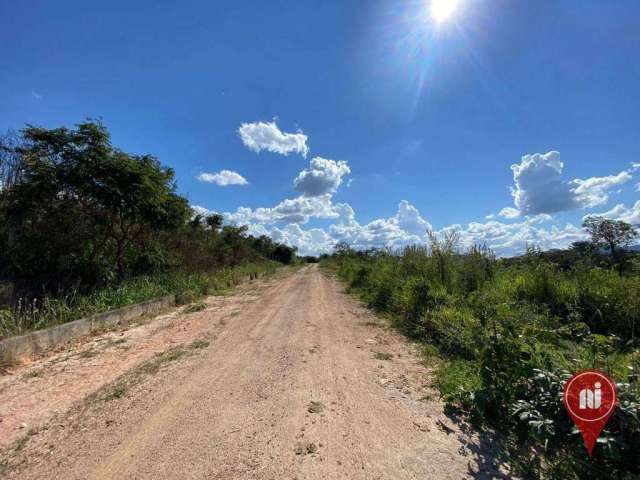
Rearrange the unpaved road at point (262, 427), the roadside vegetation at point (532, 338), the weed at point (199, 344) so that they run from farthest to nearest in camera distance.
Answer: the weed at point (199, 344)
the unpaved road at point (262, 427)
the roadside vegetation at point (532, 338)

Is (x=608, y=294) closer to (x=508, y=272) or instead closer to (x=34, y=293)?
(x=508, y=272)

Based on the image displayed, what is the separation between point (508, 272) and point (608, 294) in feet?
7.68

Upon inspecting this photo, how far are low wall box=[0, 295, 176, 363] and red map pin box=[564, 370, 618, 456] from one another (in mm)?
→ 6442

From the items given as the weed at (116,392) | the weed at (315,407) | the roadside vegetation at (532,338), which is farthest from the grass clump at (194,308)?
the weed at (315,407)

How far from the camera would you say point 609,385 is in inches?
65.5

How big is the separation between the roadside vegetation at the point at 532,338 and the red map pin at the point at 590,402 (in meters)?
0.07

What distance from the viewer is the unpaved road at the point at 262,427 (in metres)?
2.14

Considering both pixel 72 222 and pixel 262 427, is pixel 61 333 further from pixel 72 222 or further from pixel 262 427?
pixel 262 427

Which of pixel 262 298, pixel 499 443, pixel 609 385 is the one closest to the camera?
pixel 609 385

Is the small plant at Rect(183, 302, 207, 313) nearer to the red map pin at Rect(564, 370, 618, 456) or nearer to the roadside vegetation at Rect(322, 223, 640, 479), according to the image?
the roadside vegetation at Rect(322, 223, 640, 479)

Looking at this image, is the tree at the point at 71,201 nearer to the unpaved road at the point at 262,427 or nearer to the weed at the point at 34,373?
the weed at the point at 34,373

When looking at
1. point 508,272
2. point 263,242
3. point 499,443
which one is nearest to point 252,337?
point 499,443

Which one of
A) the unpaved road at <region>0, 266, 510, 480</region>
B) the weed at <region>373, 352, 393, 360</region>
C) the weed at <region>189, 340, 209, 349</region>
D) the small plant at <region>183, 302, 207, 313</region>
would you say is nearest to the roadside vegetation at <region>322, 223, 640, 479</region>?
the unpaved road at <region>0, 266, 510, 480</region>

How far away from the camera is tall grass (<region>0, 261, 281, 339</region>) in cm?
516
